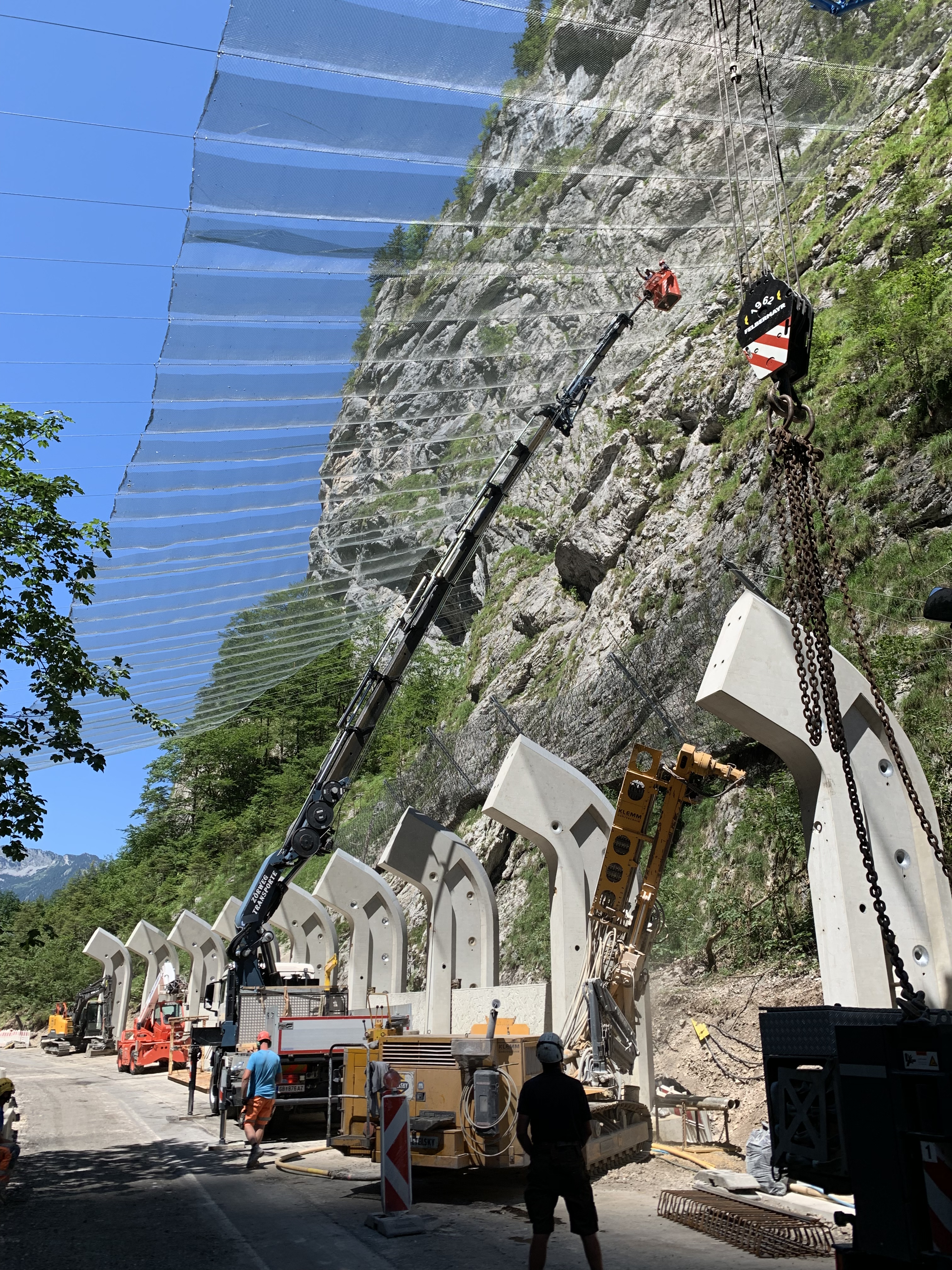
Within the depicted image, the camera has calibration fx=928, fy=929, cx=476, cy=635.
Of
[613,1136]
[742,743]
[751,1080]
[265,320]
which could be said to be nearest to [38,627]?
[265,320]

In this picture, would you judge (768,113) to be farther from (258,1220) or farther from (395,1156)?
(258,1220)

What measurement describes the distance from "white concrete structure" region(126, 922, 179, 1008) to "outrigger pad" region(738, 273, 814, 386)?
110 ft

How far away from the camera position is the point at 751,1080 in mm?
10531

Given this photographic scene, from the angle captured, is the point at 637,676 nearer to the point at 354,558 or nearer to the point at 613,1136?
the point at 354,558

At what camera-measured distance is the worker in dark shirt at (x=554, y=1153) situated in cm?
536

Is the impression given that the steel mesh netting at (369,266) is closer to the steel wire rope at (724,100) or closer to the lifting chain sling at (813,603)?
the steel wire rope at (724,100)

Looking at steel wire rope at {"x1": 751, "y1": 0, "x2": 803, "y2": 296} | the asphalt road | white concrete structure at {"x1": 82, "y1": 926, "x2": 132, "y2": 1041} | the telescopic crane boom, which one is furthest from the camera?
white concrete structure at {"x1": 82, "y1": 926, "x2": 132, "y2": 1041}

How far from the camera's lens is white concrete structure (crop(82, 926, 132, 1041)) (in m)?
33.6

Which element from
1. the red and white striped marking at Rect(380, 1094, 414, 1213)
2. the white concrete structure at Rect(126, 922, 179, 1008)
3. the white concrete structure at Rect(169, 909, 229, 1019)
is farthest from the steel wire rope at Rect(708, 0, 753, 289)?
the white concrete structure at Rect(126, 922, 179, 1008)

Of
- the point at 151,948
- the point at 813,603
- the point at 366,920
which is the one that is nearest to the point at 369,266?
the point at 813,603

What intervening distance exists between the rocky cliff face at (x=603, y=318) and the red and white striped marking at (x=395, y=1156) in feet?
27.2

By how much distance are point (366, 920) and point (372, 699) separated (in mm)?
6534

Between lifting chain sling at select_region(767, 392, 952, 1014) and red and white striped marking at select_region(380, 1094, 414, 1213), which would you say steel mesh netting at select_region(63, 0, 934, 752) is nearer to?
lifting chain sling at select_region(767, 392, 952, 1014)

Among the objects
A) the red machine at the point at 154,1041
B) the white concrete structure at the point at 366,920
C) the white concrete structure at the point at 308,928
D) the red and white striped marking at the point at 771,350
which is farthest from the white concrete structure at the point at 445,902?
the red machine at the point at 154,1041
